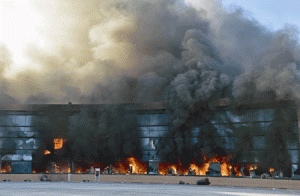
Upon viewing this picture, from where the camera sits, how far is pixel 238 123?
39938 mm

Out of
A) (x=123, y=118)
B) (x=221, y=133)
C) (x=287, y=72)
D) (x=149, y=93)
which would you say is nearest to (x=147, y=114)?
(x=123, y=118)

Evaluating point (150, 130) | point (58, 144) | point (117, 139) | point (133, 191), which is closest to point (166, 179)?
point (150, 130)

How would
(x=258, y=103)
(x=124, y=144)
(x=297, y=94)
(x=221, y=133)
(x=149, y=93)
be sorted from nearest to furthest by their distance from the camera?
1. (x=297, y=94)
2. (x=258, y=103)
3. (x=221, y=133)
4. (x=124, y=144)
5. (x=149, y=93)

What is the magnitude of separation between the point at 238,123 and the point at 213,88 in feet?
16.2

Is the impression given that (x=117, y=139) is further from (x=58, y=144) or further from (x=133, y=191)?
(x=133, y=191)

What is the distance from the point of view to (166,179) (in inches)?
1406

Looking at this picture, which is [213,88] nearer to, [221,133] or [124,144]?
[221,133]

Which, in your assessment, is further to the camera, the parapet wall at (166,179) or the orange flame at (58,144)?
the orange flame at (58,144)

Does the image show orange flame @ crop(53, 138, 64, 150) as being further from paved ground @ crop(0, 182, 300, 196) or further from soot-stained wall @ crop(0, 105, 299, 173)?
paved ground @ crop(0, 182, 300, 196)

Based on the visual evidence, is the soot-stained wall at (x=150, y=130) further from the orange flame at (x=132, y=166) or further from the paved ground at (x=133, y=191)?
the paved ground at (x=133, y=191)

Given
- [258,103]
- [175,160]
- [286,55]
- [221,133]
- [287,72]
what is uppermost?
[286,55]

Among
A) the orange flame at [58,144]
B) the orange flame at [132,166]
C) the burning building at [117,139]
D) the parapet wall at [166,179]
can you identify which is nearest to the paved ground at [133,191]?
the parapet wall at [166,179]

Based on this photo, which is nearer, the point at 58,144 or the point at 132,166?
the point at 132,166

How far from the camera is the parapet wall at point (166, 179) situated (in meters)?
28.3
